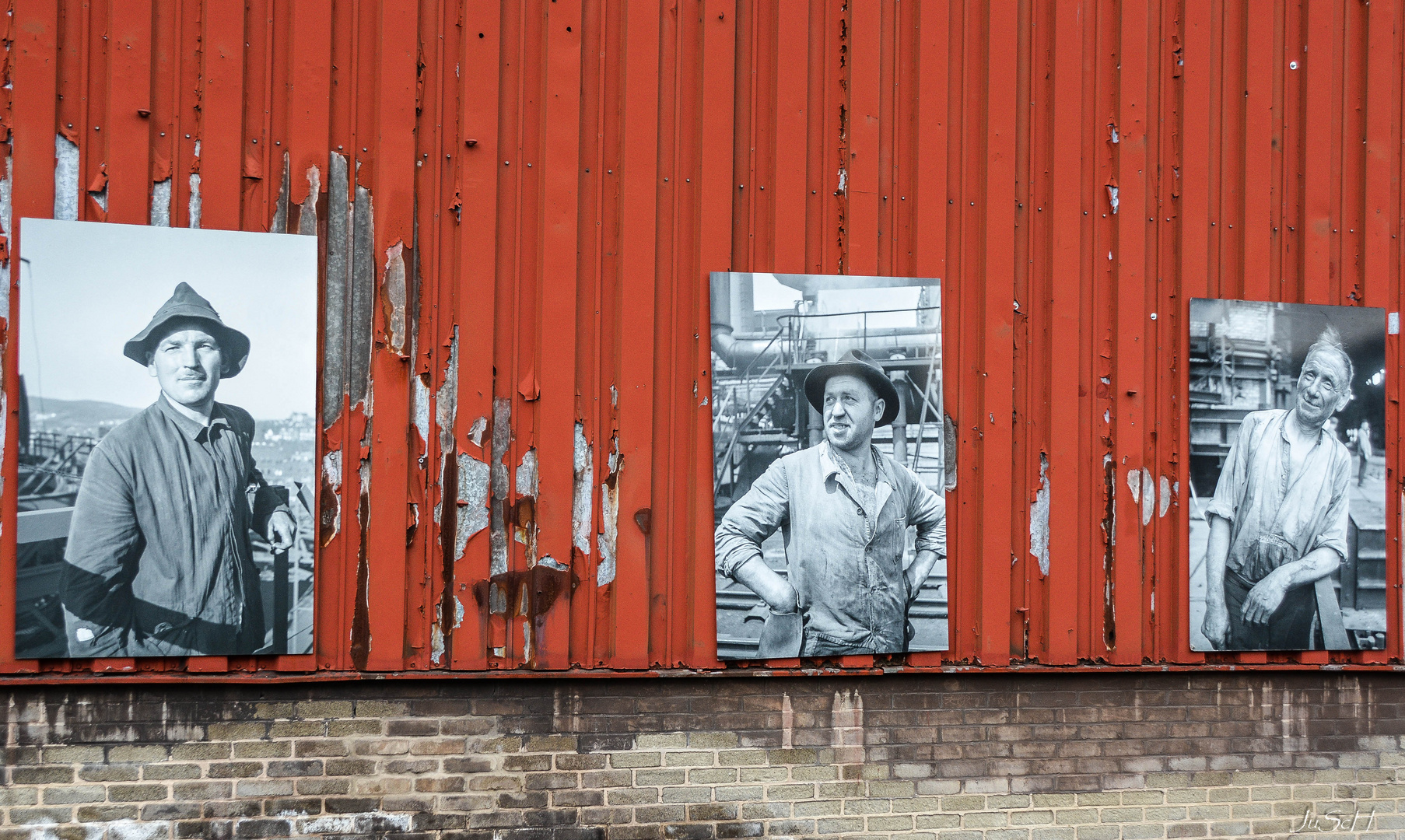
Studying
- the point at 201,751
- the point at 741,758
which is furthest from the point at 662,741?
the point at 201,751

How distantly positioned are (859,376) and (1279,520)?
2.03m

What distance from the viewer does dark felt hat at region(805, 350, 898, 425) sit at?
12.2ft

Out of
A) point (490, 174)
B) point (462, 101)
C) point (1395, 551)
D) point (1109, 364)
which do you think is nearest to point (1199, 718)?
point (1395, 551)

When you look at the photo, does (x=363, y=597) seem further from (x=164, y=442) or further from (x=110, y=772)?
(x=110, y=772)

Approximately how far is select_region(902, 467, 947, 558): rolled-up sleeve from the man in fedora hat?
2.47 metres

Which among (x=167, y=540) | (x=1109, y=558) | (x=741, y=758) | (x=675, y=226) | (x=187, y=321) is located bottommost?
(x=741, y=758)

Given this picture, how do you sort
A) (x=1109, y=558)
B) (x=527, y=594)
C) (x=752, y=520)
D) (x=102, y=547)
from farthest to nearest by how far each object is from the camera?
(x=1109, y=558) → (x=752, y=520) → (x=527, y=594) → (x=102, y=547)

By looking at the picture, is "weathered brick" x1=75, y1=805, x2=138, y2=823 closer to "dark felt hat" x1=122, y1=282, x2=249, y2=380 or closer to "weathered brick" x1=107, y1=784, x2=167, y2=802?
"weathered brick" x1=107, y1=784, x2=167, y2=802

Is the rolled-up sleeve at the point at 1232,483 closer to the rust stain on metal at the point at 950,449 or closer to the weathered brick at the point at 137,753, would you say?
the rust stain on metal at the point at 950,449

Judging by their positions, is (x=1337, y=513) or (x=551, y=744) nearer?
(x=551, y=744)

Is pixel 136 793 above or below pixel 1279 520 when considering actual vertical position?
below

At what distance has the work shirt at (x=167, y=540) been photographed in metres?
3.26

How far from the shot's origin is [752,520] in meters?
3.66

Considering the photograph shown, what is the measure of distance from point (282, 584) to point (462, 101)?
1997 millimetres
